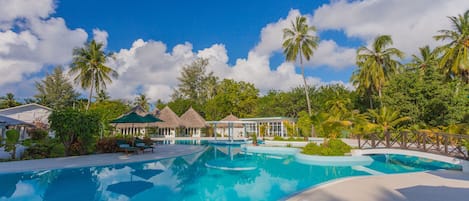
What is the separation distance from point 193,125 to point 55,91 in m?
28.0

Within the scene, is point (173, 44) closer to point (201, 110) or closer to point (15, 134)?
point (201, 110)

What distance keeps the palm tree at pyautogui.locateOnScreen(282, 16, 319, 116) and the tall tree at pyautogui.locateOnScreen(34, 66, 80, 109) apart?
38.5 metres

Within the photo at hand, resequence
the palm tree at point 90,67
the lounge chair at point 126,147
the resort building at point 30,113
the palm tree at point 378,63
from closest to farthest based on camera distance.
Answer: the lounge chair at point 126,147 < the palm tree at point 378,63 < the resort building at point 30,113 < the palm tree at point 90,67

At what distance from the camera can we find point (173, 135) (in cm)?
3228

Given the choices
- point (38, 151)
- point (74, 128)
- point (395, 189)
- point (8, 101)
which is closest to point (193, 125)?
point (74, 128)

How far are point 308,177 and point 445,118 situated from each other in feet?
44.1

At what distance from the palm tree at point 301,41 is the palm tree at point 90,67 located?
1919 centimetres

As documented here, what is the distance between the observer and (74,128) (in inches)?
500

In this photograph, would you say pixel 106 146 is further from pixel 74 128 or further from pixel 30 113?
pixel 30 113

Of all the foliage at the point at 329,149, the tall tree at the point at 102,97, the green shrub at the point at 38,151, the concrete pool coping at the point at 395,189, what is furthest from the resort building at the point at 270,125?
the tall tree at the point at 102,97

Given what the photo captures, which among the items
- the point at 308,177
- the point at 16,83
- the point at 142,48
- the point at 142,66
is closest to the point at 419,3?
the point at 308,177

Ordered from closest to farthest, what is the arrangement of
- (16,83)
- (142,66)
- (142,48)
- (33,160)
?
(33,160) < (142,48) < (142,66) < (16,83)

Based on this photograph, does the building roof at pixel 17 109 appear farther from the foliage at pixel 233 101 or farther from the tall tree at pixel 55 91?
the foliage at pixel 233 101

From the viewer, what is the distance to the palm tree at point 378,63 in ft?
78.6
